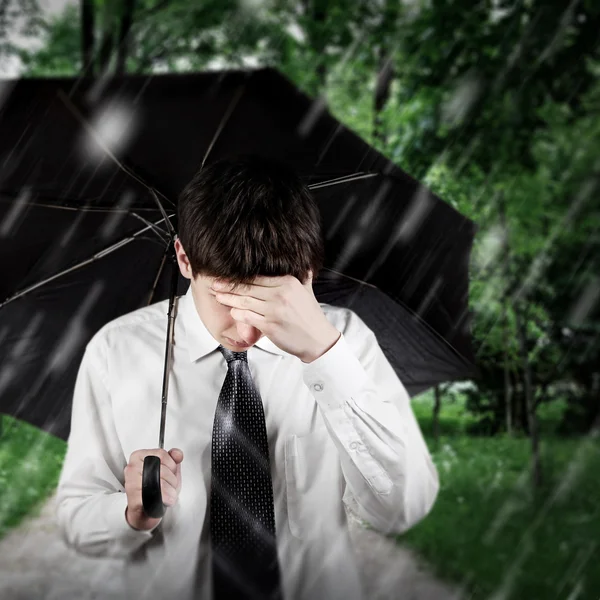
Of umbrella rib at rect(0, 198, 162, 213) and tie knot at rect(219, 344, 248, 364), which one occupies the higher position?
umbrella rib at rect(0, 198, 162, 213)

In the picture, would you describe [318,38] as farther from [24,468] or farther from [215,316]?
[215,316]

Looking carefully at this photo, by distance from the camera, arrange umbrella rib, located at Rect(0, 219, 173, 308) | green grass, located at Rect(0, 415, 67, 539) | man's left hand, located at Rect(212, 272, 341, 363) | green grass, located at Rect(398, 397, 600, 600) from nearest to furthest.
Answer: man's left hand, located at Rect(212, 272, 341, 363)
umbrella rib, located at Rect(0, 219, 173, 308)
green grass, located at Rect(398, 397, 600, 600)
green grass, located at Rect(0, 415, 67, 539)

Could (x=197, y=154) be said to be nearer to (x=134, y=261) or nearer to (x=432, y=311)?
(x=134, y=261)

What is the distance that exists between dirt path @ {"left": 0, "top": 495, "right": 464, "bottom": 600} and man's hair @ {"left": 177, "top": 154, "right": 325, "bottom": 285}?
629 mm

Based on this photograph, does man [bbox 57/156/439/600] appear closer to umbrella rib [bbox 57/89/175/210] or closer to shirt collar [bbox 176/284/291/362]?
shirt collar [bbox 176/284/291/362]

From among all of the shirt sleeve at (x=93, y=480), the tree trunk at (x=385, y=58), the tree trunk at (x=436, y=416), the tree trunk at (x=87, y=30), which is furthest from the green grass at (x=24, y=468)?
the tree trunk at (x=385, y=58)

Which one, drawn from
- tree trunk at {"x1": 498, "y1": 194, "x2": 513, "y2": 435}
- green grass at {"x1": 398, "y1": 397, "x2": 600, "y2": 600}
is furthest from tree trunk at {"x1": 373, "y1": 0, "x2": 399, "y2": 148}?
green grass at {"x1": 398, "y1": 397, "x2": 600, "y2": 600}

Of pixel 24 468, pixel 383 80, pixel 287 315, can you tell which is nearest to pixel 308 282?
pixel 287 315

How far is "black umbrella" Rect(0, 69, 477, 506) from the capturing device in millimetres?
1356

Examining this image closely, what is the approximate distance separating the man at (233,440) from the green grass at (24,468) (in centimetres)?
98

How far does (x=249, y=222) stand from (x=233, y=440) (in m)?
0.46

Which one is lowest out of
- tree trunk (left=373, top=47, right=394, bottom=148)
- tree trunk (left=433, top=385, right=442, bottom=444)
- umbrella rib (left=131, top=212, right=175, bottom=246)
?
tree trunk (left=433, top=385, right=442, bottom=444)

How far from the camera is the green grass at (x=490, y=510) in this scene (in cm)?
226

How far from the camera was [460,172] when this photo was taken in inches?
104
